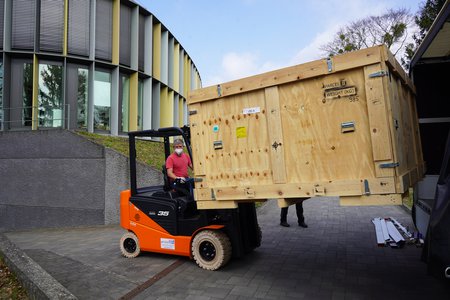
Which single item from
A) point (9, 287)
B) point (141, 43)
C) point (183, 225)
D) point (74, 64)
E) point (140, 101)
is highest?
point (141, 43)

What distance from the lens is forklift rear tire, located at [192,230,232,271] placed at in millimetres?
4980

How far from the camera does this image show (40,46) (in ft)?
45.6

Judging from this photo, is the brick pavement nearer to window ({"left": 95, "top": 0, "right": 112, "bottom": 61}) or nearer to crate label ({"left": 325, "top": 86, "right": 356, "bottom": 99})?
crate label ({"left": 325, "top": 86, "right": 356, "bottom": 99})

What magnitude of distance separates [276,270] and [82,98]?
508 inches

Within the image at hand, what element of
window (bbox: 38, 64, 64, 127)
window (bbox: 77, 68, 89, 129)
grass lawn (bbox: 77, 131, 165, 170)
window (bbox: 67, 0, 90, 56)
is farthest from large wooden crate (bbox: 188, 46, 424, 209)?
window (bbox: 67, 0, 90, 56)

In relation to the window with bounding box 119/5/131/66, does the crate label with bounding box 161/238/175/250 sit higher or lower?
lower

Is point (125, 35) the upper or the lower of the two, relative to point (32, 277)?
upper

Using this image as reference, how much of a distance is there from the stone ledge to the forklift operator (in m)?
2.35

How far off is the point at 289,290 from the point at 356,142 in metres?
2.18

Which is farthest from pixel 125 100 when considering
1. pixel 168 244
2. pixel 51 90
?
pixel 168 244

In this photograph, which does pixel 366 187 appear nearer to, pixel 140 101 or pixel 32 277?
pixel 32 277

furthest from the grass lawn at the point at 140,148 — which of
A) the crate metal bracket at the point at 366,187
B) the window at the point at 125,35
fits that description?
the crate metal bracket at the point at 366,187

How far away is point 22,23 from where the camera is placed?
45.2 ft

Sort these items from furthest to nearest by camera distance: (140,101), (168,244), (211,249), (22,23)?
(140,101) → (22,23) → (168,244) → (211,249)
